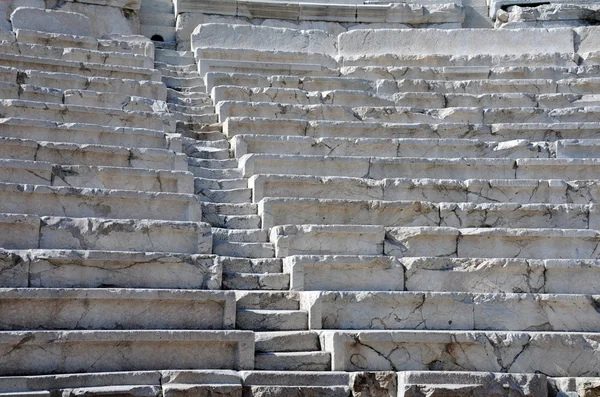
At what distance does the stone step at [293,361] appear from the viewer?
5.72 meters

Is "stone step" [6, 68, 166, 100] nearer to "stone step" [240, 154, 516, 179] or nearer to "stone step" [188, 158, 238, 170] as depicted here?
"stone step" [188, 158, 238, 170]

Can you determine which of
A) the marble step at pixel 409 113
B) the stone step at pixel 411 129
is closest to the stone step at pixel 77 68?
the marble step at pixel 409 113

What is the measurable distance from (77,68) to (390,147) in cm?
316

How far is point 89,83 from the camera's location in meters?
8.76

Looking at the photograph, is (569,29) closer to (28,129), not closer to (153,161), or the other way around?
(153,161)

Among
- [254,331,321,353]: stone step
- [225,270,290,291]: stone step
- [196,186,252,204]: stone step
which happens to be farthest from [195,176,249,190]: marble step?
[254,331,321,353]: stone step

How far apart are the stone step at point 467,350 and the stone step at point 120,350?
63 centimetres

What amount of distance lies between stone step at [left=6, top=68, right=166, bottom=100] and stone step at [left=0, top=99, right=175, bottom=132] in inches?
28.9

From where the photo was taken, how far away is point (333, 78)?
9711 millimetres

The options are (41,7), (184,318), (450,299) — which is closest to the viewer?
(184,318)

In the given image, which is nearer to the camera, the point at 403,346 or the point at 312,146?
the point at 403,346

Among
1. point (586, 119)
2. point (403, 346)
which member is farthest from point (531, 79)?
point (403, 346)

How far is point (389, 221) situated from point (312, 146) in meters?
1.21

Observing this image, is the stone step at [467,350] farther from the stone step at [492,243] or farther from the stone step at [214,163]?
the stone step at [214,163]
